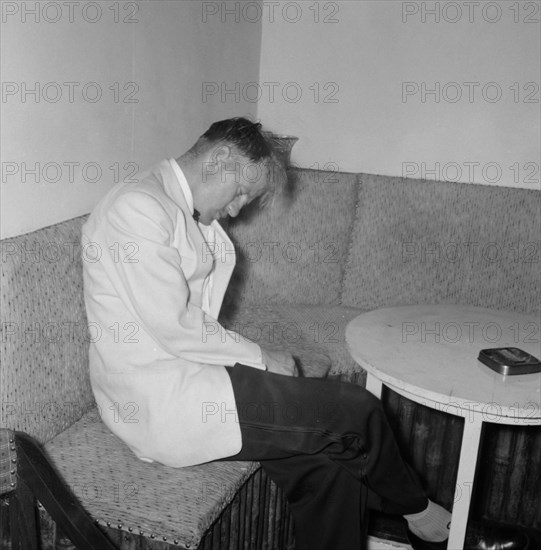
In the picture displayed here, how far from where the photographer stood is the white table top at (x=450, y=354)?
198 cm

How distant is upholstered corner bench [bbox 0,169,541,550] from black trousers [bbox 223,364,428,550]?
135 millimetres

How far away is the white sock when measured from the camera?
7.59 ft

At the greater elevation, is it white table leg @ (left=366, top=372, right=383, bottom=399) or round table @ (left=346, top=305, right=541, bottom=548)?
round table @ (left=346, top=305, right=541, bottom=548)

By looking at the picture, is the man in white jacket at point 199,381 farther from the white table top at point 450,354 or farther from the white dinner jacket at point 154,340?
the white table top at point 450,354

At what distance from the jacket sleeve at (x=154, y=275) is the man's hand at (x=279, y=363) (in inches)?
7.1

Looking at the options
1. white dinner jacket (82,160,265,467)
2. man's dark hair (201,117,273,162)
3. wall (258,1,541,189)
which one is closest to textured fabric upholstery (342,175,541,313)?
wall (258,1,541,189)

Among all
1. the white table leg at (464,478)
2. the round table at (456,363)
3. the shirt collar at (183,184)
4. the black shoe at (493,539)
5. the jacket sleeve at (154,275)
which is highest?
the shirt collar at (183,184)

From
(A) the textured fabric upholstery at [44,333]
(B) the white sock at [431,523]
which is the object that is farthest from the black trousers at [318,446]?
(A) the textured fabric upholstery at [44,333]

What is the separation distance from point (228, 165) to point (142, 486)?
0.86m

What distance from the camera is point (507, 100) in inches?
129

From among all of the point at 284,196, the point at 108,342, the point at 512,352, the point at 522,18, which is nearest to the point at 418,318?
the point at 512,352

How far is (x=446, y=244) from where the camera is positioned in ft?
10.6

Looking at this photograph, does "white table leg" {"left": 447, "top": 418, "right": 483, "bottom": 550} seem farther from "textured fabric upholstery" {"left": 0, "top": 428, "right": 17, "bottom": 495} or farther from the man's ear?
"textured fabric upholstery" {"left": 0, "top": 428, "right": 17, "bottom": 495}

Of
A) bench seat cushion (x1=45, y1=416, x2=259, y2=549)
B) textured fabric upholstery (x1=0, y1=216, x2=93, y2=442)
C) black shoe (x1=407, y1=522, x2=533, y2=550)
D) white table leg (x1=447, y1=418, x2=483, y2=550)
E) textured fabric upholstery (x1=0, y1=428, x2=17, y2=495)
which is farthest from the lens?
black shoe (x1=407, y1=522, x2=533, y2=550)
